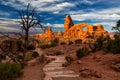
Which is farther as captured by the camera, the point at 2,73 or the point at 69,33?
the point at 69,33

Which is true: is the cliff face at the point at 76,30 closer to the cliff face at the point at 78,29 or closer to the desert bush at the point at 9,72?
the cliff face at the point at 78,29

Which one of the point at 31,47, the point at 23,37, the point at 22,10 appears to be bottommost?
the point at 31,47

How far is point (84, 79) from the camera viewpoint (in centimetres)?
1333

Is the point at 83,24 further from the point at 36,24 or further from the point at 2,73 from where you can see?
the point at 2,73

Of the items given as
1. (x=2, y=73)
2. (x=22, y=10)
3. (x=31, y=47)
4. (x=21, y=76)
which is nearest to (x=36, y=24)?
(x=22, y=10)

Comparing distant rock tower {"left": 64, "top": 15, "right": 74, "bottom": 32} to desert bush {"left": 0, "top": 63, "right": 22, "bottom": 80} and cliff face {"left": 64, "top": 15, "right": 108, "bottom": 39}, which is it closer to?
cliff face {"left": 64, "top": 15, "right": 108, "bottom": 39}

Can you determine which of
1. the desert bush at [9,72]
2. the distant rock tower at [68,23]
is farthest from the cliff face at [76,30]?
the desert bush at [9,72]

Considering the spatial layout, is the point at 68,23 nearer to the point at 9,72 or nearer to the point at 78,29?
the point at 78,29

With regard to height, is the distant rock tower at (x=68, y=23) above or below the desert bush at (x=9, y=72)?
above

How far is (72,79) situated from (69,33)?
10035 cm

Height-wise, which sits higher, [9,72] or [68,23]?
[68,23]

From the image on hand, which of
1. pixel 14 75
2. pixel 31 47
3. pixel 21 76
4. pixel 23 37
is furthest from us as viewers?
pixel 31 47

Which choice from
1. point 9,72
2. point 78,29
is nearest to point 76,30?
point 78,29

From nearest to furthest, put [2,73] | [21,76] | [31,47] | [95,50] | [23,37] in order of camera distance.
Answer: [2,73], [21,76], [23,37], [95,50], [31,47]
